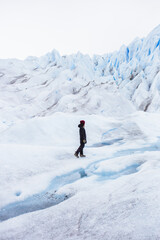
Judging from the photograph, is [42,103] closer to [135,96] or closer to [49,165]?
[135,96]

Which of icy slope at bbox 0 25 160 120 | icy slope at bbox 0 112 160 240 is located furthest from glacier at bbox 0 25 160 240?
icy slope at bbox 0 25 160 120

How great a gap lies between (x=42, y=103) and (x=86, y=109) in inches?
354

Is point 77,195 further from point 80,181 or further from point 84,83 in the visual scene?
point 84,83

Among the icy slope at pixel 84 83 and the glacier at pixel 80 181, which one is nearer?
the glacier at pixel 80 181

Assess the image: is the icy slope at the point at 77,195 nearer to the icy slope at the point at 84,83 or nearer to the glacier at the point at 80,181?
the glacier at the point at 80,181

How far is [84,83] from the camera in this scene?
110 ft

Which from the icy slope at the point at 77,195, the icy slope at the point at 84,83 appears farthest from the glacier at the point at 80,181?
the icy slope at the point at 84,83

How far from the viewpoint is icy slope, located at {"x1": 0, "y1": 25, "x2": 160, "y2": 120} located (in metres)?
21.2

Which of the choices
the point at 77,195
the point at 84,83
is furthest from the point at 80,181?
the point at 84,83

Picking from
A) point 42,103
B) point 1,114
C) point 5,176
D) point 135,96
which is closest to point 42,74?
point 42,103

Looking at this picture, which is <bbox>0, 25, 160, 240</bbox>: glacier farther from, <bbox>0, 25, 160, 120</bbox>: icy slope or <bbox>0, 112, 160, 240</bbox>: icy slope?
<bbox>0, 25, 160, 120</bbox>: icy slope

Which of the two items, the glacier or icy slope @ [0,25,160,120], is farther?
icy slope @ [0,25,160,120]

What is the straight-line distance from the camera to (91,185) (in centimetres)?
388

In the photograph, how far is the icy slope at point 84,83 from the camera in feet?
69.4
